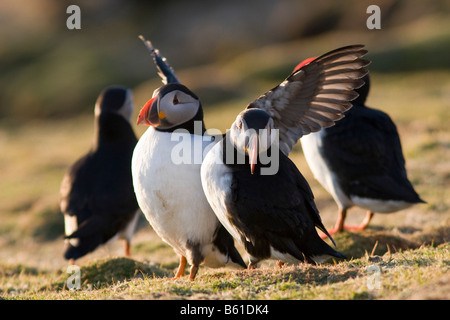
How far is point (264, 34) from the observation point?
45.6 metres

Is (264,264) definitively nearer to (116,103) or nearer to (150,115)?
(150,115)

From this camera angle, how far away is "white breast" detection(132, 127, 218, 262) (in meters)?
5.97

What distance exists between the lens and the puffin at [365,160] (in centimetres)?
781

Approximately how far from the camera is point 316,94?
5.84 metres

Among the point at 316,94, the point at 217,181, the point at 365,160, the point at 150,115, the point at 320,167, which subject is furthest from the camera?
the point at 320,167

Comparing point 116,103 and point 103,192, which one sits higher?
point 116,103

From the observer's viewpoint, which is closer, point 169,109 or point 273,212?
point 273,212

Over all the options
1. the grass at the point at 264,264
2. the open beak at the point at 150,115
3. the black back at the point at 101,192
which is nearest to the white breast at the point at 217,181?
the grass at the point at 264,264

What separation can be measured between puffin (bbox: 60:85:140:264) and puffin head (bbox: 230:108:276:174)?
12.1ft

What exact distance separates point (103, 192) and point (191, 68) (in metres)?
33.6

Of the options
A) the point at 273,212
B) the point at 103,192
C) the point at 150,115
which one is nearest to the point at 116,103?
the point at 103,192

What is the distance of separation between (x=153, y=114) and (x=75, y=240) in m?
2.96

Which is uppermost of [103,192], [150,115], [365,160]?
[150,115]
